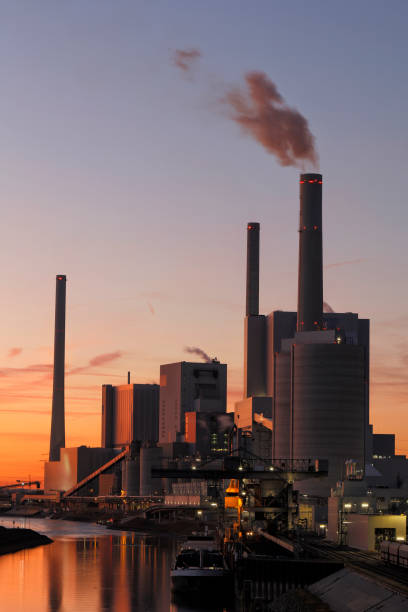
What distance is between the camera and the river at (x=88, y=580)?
308ft

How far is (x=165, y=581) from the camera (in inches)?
4611

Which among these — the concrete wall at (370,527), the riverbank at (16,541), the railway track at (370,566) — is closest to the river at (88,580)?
the riverbank at (16,541)

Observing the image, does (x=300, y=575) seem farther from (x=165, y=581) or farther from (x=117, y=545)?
(x=117, y=545)

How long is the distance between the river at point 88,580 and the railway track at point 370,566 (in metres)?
13.8

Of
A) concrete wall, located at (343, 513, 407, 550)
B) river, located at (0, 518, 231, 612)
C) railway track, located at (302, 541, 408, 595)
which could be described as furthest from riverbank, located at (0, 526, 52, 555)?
railway track, located at (302, 541, 408, 595)

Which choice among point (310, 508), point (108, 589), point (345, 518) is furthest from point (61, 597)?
point (310, 508)

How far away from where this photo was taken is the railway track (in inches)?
2596

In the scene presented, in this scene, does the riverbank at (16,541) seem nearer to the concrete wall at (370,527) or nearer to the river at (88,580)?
the river at (88,580)

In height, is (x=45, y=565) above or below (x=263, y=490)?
below

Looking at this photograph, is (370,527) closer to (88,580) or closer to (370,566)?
(370,566)

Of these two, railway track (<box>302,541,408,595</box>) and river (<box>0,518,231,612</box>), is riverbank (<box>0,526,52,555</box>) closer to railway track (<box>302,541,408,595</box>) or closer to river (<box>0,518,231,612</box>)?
river (<box>0,518,231,612</box>)

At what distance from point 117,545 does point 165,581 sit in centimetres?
7558

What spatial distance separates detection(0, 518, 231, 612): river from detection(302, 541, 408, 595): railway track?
13770 mm

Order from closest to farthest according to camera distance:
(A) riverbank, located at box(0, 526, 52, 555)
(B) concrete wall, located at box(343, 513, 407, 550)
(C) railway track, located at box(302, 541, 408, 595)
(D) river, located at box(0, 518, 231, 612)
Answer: (C) railway track, located at box(302, 541, 408, 595), (D) river, located at box(0, 518, 231, 612), (B) concrete wall, located at box(343, 513, 407, 550), (A) riverbank, located at box(0, 526, 52, 555)
